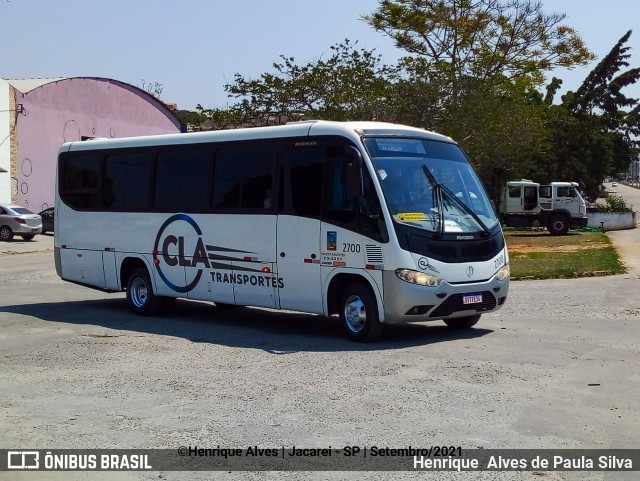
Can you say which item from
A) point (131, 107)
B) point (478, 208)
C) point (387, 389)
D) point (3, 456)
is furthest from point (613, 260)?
point (131, 107)

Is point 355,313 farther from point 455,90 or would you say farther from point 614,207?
point 614,207

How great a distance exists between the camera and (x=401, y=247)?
11891 mm

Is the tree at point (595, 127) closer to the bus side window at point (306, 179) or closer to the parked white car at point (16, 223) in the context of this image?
the parked white car at point (16, 223)

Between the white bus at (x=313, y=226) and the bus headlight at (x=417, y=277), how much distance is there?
1cm

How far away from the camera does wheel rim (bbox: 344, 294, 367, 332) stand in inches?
488

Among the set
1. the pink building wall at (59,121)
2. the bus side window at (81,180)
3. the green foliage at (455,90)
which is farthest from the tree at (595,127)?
the bus side window at (81,180)

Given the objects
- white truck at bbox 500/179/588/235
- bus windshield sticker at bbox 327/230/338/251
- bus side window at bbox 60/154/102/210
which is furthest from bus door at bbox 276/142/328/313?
white truck at bbox 500/179/588/235

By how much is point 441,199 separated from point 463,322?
2.14m

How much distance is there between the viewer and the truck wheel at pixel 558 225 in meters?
43.3

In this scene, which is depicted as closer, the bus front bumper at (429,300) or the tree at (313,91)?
the bus front bumper at (429,300)

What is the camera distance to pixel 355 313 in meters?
12.5

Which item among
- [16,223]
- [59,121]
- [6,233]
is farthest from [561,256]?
[59,121]

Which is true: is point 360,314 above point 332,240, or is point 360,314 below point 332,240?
below

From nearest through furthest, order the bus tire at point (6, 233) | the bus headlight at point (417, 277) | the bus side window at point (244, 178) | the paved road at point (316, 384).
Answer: the paved road at point (316, 384) → the bus headlight at point (417, 277) → the bus side window at point (244, 178) → the bus tire at point (6, 233)
